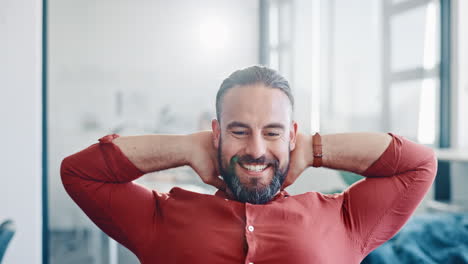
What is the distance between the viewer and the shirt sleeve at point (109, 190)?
1.06 meters

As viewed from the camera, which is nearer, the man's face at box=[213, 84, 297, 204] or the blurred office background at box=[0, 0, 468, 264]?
the man's face at box=[213, 84, 297, 204]

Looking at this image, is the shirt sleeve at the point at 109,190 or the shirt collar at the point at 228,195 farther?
the shirt collar at the point at 228,195

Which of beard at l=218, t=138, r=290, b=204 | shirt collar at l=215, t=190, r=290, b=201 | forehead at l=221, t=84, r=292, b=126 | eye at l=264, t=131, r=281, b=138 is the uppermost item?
forehead at l=221, t=84, r=292, b=126

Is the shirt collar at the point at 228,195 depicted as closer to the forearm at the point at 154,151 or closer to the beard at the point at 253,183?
the beard at the point at 253,183

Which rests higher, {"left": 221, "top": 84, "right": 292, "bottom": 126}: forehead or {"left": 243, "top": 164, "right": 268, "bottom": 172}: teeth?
{"left": 221, "top": 84, "right": 292, "bottom": 126}: forehead

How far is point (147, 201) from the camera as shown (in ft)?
3.68

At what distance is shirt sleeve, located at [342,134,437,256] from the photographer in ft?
3.62

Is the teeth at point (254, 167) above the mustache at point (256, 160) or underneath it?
underneath

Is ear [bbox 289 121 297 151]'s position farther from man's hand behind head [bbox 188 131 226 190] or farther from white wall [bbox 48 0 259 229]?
white wall [bbox 48 0 259 229]
